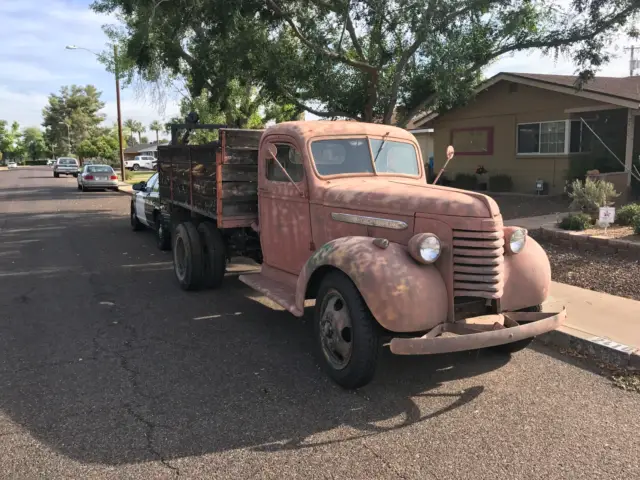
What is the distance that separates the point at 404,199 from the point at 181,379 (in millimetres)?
2298

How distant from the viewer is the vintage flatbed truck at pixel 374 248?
3809 mm

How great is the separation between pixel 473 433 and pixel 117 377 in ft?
9.13

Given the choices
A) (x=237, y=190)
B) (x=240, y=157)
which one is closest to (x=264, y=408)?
(x=237, y=190)

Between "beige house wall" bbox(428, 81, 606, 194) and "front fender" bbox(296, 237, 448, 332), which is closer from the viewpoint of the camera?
"front fender" bbox(296, 237, 448, 332)

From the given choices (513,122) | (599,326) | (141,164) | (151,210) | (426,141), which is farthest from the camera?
(141,164)

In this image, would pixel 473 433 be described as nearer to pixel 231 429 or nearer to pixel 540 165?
pixel 231 429

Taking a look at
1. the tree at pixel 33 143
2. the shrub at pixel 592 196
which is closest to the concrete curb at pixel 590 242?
the shrub at pixel 592 196

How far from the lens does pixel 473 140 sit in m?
18.8

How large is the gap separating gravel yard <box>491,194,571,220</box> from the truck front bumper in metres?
8.02

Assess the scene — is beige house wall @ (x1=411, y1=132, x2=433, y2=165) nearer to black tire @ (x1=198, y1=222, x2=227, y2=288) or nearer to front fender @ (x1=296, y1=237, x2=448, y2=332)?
black tire @ (x1=198, y1=222, x2=227, y2=288)

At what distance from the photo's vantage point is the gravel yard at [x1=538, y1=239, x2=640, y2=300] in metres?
6.58

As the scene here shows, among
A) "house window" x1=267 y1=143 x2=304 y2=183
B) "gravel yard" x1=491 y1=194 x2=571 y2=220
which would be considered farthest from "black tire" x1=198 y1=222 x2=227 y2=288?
"gravel yard" x1=491 y1=194 x2=571 y2=220

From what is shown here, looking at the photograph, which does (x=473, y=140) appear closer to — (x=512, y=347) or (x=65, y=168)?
(x=512, y=347)

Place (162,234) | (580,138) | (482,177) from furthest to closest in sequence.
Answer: (482,177) < (580,138) < (162,234)
